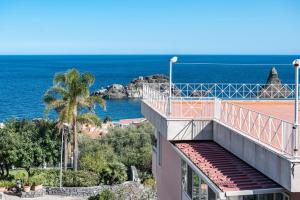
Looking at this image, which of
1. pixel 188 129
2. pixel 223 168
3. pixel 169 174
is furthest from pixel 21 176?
pixel 223 168

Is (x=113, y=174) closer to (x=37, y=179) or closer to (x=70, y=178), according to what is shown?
(x=70, y=178)

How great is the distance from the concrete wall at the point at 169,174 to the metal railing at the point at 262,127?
2.36 m

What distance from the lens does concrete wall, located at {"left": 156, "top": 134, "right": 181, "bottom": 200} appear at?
14719mm

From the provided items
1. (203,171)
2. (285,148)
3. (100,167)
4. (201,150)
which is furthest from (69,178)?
(285,148)

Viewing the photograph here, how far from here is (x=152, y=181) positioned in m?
30.7

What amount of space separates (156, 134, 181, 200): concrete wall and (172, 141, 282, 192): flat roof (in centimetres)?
146

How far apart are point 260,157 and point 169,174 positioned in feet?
22.2

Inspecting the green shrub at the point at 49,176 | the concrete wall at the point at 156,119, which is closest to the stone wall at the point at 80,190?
the green shrub at the point at 49,176

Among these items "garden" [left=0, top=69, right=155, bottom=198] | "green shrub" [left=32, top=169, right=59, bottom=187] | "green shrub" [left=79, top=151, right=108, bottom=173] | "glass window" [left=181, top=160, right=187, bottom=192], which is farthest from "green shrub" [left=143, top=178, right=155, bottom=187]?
"glass window" [left=181, top=160, right=187, bottom=192]

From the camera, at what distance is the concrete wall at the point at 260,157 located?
820cm

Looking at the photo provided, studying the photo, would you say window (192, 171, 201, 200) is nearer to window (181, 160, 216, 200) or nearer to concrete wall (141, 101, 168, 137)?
window (181, 160, 216, 200)

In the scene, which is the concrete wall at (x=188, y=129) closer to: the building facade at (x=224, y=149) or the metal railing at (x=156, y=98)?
the building facade at (x=224, y=149)

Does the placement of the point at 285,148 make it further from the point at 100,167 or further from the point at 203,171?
the point at 100,167

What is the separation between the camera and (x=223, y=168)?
34.3ft
